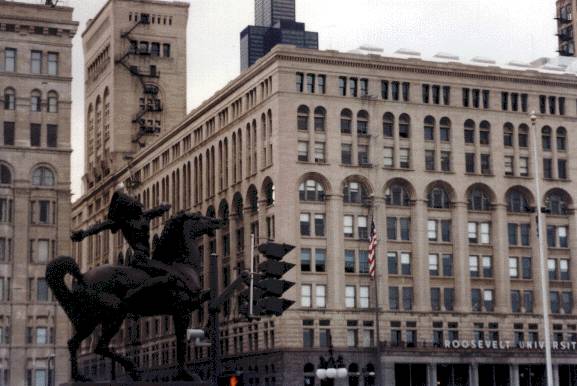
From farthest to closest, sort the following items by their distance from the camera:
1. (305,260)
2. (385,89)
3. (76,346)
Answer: (385,89)
(305,260)
(76,346)

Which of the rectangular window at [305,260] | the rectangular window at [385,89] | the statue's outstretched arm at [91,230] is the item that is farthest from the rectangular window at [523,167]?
the statue's outstretched arm at [91,230]

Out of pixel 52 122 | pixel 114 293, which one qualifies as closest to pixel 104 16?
pixel 52 122

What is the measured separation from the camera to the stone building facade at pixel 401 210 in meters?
115

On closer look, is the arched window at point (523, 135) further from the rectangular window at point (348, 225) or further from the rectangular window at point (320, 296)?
the rectangular window at point (320, 296)

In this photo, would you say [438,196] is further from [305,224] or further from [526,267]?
[305,224]

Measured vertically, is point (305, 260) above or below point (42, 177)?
below

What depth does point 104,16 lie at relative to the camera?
176125 mm

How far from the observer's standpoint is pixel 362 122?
119688 millimetres

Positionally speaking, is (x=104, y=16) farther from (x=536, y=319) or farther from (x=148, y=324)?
(x=536, y=319)

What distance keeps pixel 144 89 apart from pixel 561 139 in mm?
62791

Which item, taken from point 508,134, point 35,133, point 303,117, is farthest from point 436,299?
point 35,133

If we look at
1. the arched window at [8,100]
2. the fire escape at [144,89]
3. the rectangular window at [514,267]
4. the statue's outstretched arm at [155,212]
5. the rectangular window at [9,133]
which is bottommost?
the statue's outstretched arm at [155,212]

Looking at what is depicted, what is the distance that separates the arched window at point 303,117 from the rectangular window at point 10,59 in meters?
27.2

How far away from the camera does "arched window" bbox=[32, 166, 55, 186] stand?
117000 mm
